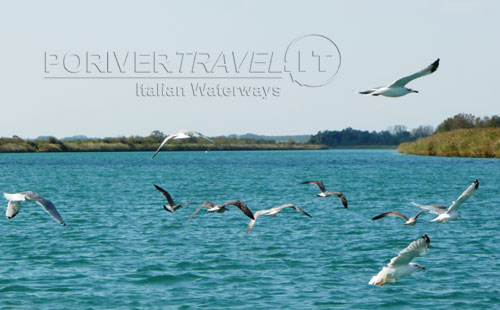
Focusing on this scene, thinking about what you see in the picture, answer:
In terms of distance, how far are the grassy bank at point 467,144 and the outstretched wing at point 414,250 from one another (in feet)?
311

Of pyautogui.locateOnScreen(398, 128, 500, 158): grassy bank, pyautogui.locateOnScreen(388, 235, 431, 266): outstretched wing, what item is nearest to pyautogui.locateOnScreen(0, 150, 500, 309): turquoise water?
pyautogui.locateOnScreen(388, 235, 431, 266): outstretched wing

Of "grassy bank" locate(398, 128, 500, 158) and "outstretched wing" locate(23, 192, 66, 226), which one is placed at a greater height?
→ "grassy bank" locate(398, 128, 500, 158)

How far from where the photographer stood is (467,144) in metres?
114

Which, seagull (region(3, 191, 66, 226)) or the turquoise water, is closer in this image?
seagull (region(3, 191, 66, 226))

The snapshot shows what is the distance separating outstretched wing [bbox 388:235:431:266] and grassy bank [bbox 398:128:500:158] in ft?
311

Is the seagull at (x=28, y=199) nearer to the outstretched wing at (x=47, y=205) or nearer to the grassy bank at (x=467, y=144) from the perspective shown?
the outstretched wing at (x=47, y=205)

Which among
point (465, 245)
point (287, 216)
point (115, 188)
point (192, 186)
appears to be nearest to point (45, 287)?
point (465, 245)

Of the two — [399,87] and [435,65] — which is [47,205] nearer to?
[399,87]

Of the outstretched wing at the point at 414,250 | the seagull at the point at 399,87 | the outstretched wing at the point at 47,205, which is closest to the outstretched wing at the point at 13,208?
the outstretched wing at the point at 47,205

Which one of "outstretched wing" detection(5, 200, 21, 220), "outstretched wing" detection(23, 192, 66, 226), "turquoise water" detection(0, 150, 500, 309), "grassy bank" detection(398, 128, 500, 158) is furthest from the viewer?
"grassy bank" detection(398, 128, 500, 158)

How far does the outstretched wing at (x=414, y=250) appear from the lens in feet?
43.3

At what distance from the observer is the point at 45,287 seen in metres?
21.3

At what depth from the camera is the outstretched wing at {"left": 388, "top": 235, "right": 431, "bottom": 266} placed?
13.2m

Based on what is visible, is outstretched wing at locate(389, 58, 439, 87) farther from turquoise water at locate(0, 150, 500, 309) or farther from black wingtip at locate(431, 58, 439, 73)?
turquoise water at locate(0, 150, 500, 309)
